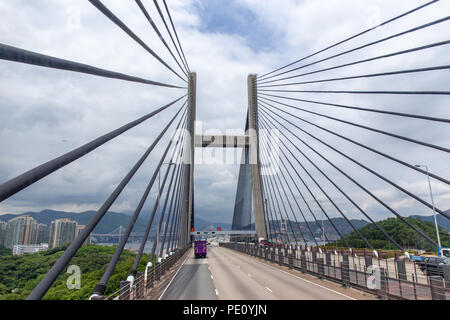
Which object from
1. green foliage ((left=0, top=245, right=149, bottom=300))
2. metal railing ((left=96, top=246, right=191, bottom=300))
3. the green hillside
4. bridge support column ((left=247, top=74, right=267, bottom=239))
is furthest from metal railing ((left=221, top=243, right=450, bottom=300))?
the green hillside

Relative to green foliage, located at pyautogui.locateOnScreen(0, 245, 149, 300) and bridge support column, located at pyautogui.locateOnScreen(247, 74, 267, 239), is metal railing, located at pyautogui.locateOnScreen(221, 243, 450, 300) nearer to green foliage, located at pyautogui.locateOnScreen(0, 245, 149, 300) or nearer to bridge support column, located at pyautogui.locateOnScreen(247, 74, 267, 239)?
bridge support column, located at pyautogui.locateOnScreen(247, 74, 267, 239)

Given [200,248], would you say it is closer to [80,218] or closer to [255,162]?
[255,162]

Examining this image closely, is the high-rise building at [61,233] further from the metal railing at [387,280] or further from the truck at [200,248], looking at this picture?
the metal railing at [387,280]

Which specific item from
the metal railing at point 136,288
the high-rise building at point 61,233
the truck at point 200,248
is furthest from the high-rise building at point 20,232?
the truck at point 200,248

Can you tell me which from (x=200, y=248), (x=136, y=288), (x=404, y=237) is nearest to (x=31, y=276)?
(x=200, y=248)
